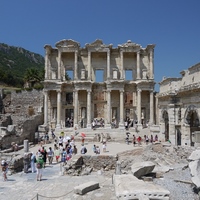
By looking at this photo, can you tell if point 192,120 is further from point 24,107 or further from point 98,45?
point 24,107

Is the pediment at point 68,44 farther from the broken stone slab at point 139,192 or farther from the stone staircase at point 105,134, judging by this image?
the broken stone slab at point 139,192

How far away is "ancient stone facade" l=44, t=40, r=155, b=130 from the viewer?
32.2m

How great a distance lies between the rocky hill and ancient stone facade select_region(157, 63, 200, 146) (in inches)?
Answer: 2192

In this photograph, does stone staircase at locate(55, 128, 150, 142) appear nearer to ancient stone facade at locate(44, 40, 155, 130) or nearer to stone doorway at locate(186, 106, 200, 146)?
ancient stone facade at locate(44, 40, 155, 130)

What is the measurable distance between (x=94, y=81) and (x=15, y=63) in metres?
73.0

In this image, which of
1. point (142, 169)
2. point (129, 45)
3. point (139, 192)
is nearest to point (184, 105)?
point (142, 169)

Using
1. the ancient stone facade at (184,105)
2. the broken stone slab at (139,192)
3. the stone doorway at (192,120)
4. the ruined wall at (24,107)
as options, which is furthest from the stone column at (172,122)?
the ruined wall at (24,107)

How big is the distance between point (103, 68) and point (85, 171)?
845 inches

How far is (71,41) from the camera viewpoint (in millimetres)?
33000

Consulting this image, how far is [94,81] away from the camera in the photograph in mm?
33656

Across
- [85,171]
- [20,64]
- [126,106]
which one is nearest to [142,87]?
[126,106]

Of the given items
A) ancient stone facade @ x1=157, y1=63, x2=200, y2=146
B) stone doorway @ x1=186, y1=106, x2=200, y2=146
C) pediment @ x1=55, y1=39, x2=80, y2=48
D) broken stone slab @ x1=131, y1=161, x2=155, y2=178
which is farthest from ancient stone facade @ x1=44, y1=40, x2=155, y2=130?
broken stone slab @ x1=131, y1=161, x2=155, y2=178

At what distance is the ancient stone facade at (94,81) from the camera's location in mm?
32250

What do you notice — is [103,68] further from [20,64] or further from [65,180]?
[20,64]
